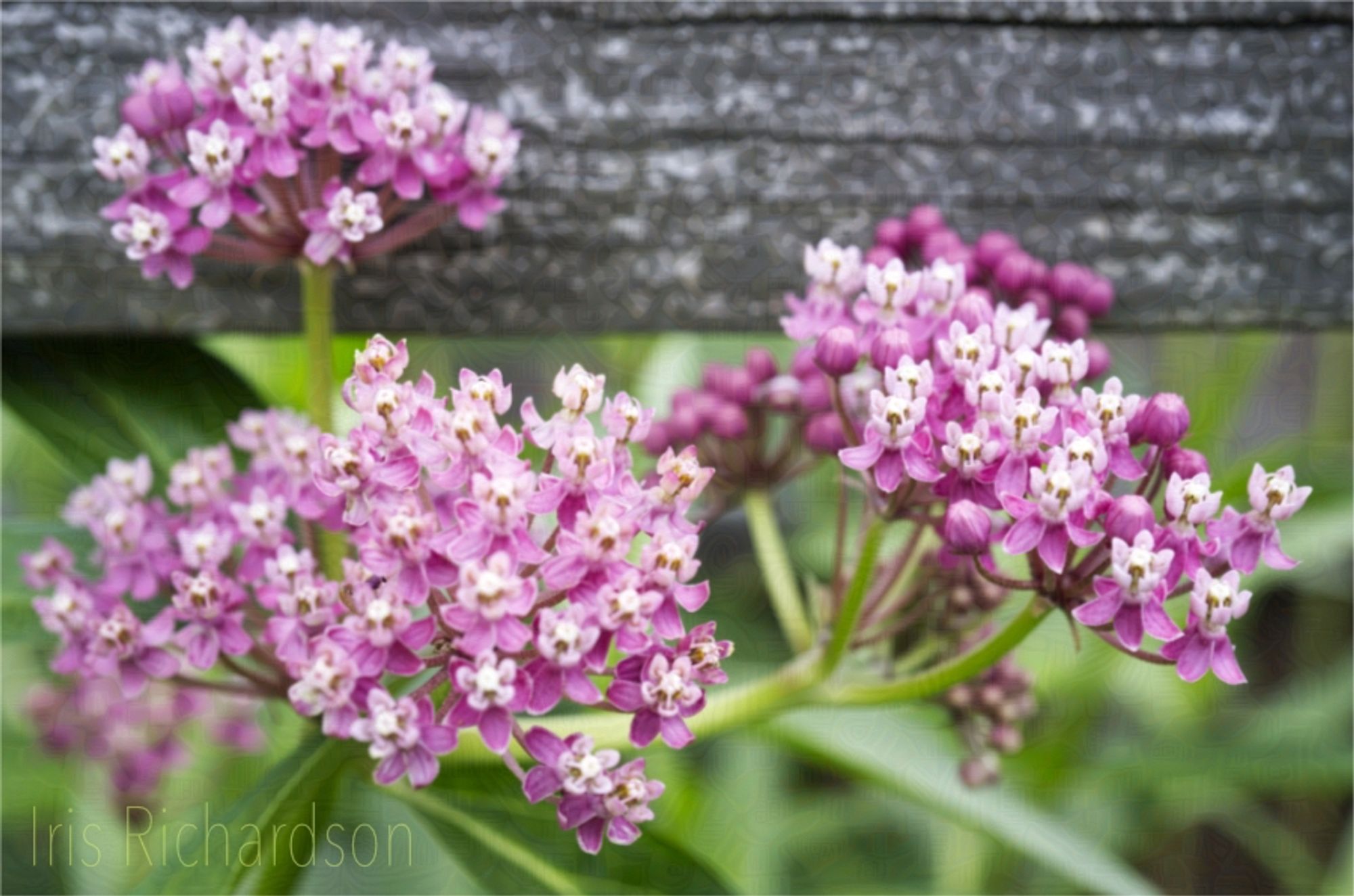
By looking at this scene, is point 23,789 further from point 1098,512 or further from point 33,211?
point 1098,512

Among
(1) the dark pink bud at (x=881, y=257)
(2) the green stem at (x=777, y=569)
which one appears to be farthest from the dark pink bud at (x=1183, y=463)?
(2) the green stem at (x=777, y=569)

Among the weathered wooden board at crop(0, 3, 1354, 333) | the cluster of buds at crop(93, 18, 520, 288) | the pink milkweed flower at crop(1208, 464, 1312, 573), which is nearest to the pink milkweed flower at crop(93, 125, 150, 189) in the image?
the cluster of buds at crop(93, 18, 520, 288)

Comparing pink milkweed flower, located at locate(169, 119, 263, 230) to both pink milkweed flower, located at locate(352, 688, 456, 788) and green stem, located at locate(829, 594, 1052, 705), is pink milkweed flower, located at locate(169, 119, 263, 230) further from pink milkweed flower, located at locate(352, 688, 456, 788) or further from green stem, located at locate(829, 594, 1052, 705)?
green stem, located at locate(829, 594, 1052, 705)

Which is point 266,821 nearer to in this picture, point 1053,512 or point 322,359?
point 322,359

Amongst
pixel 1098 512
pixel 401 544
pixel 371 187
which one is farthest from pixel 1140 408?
pixel 371 187

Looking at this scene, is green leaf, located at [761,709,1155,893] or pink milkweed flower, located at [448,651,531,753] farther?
green leaf, located at [761,709,1155,893]

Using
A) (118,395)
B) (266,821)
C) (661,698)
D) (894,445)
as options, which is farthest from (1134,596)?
(118,395)
